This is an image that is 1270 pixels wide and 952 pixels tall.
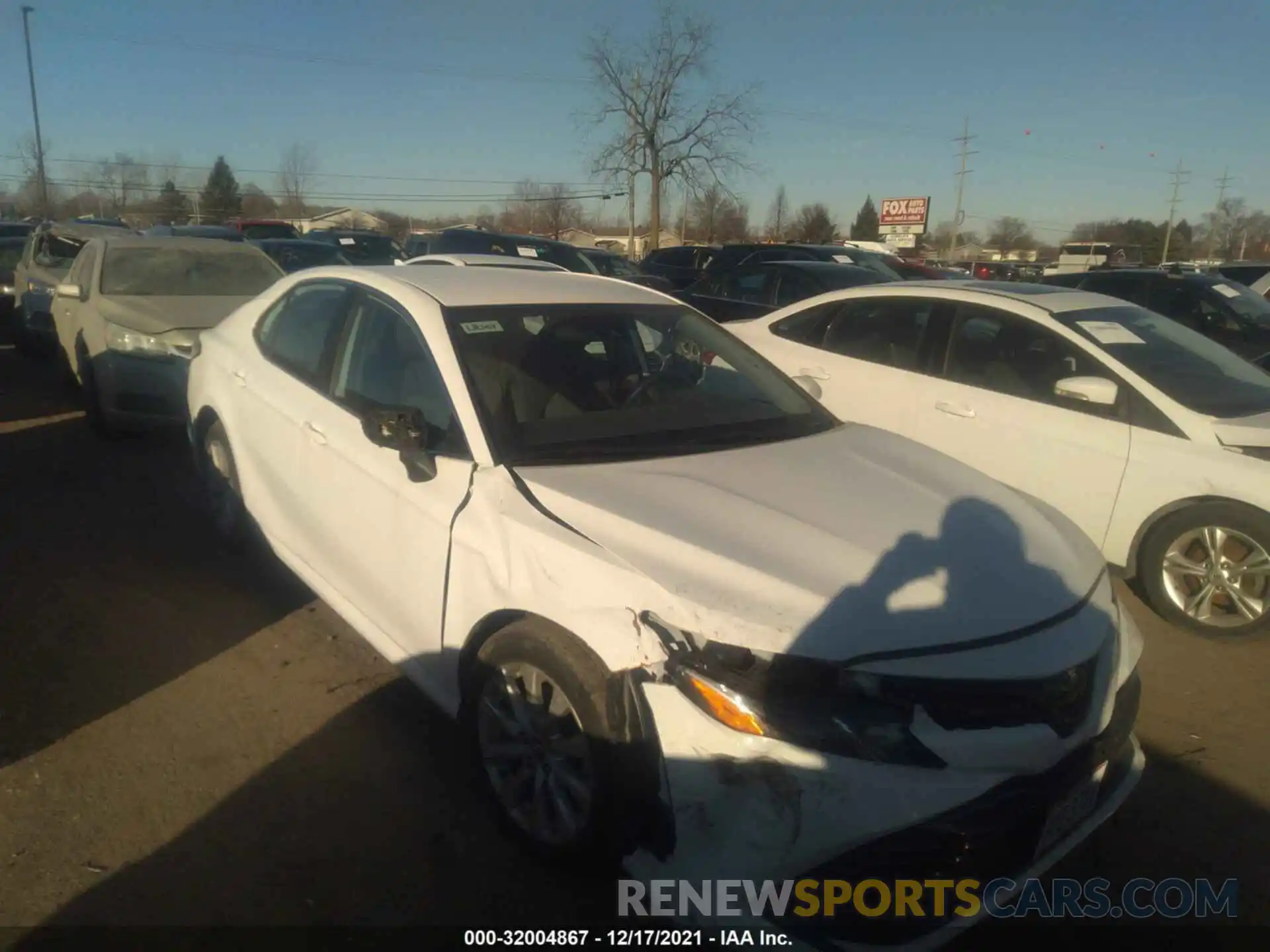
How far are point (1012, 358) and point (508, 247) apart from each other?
1216 cm

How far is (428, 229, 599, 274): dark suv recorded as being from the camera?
1595 centimetres

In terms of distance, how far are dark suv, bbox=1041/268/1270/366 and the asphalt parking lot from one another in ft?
20.6

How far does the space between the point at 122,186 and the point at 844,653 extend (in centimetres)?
8081

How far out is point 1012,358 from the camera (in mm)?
5500

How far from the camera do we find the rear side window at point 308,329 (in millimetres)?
3986

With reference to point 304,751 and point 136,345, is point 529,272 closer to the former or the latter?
point 304,751

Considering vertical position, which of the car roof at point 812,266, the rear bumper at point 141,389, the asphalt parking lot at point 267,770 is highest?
the car roof at point 812,266

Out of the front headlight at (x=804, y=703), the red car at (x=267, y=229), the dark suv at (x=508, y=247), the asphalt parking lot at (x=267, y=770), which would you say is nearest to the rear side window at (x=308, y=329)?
the asphalt parking lot at (x=267, y=770)

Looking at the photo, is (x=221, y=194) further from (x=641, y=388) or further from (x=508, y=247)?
(x=641, y=388)

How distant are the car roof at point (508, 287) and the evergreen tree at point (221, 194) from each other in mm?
66076

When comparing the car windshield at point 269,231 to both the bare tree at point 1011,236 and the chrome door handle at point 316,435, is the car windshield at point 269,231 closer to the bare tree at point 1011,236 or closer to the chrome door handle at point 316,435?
the chrome door handle at point 316,435

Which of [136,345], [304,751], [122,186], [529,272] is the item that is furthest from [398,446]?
[122,186]

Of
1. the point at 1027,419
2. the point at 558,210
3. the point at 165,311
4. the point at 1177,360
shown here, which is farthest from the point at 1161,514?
the point at 558,210

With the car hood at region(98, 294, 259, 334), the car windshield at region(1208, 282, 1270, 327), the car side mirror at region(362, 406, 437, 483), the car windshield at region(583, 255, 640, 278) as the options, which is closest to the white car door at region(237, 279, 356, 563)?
the car side mirror at region(362, 406, 437, 483)
